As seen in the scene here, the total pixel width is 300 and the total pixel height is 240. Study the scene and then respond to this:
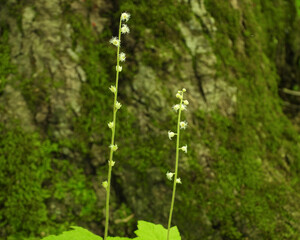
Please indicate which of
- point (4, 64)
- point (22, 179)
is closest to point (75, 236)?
point (22, 179)

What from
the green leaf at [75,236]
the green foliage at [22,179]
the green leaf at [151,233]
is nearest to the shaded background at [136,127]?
the green foliage at [22,179]

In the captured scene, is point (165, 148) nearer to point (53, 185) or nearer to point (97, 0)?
point (53, 185)

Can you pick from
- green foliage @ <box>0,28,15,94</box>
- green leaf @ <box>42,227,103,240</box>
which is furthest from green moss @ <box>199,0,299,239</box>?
green foliage @ <box>0,28,15,94</box>

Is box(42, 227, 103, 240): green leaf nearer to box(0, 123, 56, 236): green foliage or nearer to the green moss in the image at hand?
box(0, 123, 56, 236): green foliage

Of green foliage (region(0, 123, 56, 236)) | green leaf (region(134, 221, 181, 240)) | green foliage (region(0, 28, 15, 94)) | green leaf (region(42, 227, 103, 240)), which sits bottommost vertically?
green foliage (region(0, 123, 56, 236))

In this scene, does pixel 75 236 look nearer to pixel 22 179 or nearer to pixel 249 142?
pixel 22 179

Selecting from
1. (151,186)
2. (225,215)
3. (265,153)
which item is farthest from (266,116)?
(151,186)

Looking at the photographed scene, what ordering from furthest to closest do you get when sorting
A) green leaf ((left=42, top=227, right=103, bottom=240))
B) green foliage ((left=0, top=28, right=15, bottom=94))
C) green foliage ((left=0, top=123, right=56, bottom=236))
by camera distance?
green foliage ((left=0, top=28, right=15, bottom=94)) → green foliage ((left=0, top=123, right=56, bottom=236)) → green leaf ((left=42, top=227, right=103, bottom=240))

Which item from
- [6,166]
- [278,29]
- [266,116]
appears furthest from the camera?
[278,29]
